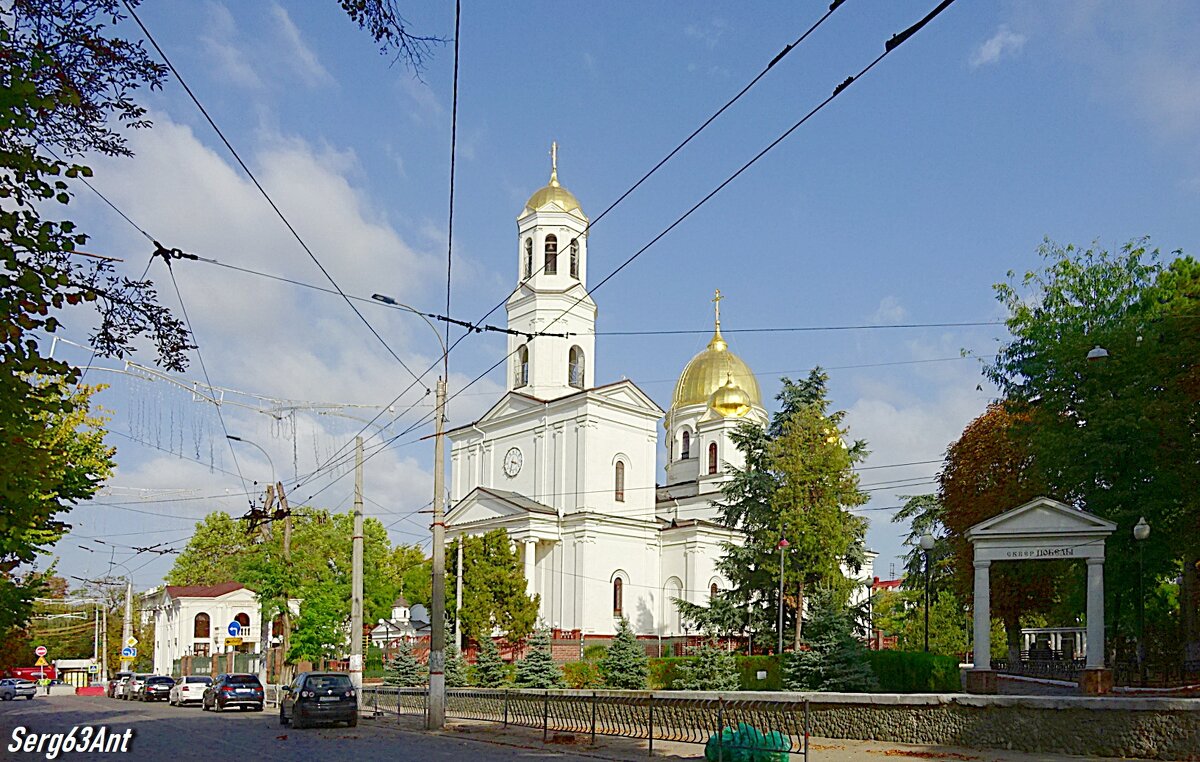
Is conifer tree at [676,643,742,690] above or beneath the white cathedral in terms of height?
beneath

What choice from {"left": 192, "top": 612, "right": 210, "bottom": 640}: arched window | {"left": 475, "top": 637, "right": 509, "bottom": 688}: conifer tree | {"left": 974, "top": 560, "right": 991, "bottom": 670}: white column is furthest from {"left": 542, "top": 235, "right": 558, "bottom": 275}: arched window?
{"left": 974, "top": 560, "right": 991, "bottom": 670}: white column

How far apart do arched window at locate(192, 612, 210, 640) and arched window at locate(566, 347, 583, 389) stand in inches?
1270

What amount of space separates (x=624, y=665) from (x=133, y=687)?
31439 mm

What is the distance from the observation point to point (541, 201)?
69125 millimetres

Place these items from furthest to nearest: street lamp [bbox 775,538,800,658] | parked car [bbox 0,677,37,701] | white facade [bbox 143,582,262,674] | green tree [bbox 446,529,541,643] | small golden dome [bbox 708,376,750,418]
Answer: small golden dome [bbox 708,376,750,418] < white facade [bbox 143,582,262,674] < parked car [bbox 0,677,37,701] < green tree [bbox 446,529,541,643] < street lamp [bbox 775,538,800,658]

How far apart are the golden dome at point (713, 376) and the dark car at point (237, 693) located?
46837 millimetres

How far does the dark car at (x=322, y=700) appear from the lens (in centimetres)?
2808

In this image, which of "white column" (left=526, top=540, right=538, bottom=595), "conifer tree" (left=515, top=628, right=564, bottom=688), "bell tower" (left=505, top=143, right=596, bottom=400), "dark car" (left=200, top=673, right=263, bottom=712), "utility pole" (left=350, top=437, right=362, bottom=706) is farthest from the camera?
"bell tower" (left=505, top=143, right=596, bottom=400)

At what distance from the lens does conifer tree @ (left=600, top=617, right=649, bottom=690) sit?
33.0 m

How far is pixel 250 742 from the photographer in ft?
77.5

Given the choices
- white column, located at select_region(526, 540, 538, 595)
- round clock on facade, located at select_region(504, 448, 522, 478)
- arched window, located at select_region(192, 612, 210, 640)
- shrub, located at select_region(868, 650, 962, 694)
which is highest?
round clock on facade, located at select_region(504, 448, 522, 478)

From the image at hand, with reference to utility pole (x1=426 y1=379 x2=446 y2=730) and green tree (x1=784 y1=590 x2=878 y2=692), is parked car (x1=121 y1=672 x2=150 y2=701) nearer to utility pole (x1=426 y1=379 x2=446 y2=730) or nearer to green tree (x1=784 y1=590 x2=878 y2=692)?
utility pole (x1=426 y1=379 x2=446 y2=730)

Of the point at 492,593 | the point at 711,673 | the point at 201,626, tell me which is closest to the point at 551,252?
the point at 492,593

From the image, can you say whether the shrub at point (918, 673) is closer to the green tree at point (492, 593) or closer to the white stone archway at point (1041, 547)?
the white stone archway at point (1041, 547)
